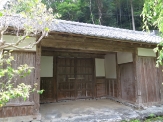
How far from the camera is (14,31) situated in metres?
3.88

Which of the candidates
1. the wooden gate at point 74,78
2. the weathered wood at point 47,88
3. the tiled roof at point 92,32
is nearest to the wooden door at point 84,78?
the wooden gate at point 74,78

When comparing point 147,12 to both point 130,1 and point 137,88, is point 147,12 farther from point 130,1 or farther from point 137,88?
point 130,1

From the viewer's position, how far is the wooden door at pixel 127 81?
18.7ft

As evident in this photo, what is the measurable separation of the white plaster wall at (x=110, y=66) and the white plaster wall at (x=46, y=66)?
9.39 ft

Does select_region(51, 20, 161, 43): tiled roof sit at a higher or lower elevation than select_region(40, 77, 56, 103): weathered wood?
higher

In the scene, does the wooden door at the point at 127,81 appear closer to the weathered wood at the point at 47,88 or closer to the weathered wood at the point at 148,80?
the weathered wood at the point at 148,80

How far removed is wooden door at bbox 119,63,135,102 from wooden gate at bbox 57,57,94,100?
59.7 inches

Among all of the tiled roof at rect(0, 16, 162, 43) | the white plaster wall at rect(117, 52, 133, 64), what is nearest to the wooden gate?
the white plaster wall at rect(117, 52, 133, 64)

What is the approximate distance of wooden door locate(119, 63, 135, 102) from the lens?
571 cm

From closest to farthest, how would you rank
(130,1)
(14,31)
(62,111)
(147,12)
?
1. (147,12)
2. (14,31)
3. (62,111)
4. (130,1)

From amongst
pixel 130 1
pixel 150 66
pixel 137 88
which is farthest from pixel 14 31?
pixel 130 1

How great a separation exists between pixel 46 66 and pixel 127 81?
11.6ft

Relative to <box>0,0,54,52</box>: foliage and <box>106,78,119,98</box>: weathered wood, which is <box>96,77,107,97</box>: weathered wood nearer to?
<box>106,78,119,98</box>: weathered wood

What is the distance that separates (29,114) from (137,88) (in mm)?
3779
